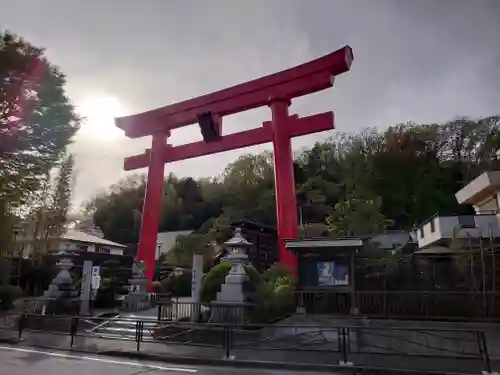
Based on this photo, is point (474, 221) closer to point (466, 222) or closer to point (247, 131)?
point (466, 222)

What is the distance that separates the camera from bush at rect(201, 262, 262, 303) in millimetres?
13486

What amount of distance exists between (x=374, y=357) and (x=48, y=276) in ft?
78.3

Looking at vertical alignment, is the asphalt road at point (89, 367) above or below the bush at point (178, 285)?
below

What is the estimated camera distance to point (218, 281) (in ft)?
47.2

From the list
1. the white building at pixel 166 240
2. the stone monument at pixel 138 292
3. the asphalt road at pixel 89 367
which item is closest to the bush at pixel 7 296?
the stone monument at pixel 138 292

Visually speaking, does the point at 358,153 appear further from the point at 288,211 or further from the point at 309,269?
the point at 309,269

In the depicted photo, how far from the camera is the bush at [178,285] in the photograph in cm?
2419

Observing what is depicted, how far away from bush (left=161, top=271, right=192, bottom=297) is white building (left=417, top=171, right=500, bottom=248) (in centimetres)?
1393

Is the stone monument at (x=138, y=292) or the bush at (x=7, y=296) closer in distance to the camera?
the stone monument at (x=138, y=292)

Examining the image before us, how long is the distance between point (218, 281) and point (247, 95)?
9.52 metres

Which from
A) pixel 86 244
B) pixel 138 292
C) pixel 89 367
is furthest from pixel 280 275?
pixel 86 244

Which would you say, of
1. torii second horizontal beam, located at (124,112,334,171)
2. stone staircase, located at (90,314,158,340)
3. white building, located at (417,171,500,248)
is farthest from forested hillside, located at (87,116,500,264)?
stone staircase, located at (90,314,158,340)

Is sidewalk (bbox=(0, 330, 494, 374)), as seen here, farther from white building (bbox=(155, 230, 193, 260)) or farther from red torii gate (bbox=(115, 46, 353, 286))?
white building (bbox=(155, 230, 193, 260))

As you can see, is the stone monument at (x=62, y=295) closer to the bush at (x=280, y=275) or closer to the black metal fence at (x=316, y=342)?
the black metal fence at (x=316, y=342)
